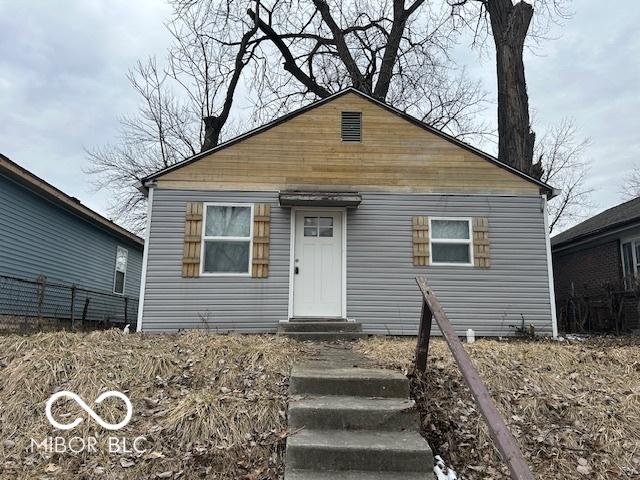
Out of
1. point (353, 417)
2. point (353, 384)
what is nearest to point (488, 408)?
point (353, 417)

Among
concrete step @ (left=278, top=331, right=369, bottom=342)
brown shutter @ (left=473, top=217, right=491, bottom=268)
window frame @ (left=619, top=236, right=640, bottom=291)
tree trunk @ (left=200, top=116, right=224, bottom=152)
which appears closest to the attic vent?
brown shutter @ (left=473, top=217, right=491, bottom=268)

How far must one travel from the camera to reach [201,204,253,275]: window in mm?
8734

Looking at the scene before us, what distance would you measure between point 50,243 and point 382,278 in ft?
28.0

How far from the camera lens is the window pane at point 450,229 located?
29.9 feet

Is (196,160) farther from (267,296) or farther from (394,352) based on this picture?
(394,352)

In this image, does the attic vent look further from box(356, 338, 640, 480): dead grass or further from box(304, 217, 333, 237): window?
box(356, 338, 640, 480): dead grass

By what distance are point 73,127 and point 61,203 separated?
39.7ft

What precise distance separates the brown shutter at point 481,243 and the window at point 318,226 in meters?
2.87

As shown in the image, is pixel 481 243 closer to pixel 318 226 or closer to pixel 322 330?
pixel 318 226

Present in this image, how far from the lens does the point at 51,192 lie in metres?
10.8

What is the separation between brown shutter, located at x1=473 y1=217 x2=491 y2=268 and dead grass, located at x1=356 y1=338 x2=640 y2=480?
335cm

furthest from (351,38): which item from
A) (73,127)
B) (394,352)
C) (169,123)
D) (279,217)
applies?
(394,352)

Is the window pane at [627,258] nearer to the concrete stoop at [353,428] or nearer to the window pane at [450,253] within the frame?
the window pane at [450,253]

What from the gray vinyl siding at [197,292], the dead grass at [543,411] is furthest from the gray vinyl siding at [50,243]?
the dead grass at [543,411]
